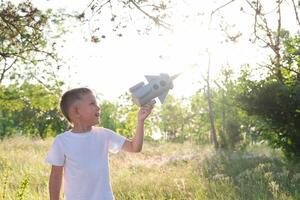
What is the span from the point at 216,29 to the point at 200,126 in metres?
52.3

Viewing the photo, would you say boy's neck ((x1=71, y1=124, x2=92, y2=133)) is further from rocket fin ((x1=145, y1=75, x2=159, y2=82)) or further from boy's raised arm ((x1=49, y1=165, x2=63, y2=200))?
rocket fin ((x1=145, y1=75, x2=159, y2=82))

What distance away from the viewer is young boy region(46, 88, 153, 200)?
3.69 m

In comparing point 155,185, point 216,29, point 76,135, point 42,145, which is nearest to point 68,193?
point 76,135

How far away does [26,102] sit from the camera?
25.1 metres

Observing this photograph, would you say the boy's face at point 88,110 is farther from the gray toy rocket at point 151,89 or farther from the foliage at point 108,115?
the foliage at point 108,115

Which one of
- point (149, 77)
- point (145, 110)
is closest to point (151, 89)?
point (149, 77)

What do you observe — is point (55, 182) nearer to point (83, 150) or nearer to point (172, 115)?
point (83, 150)

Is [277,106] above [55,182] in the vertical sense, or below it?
above

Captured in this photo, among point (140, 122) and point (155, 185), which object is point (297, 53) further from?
point (140, 122)

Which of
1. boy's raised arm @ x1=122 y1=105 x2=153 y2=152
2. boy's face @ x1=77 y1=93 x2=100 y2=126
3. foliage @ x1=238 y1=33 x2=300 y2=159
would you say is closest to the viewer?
boy's raised arm @ x1=122 y1=105 x2=153 y2=152

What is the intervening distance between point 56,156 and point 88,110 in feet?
1.26

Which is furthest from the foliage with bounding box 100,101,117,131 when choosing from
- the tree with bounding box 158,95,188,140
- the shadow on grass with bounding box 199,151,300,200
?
the shadow on grass with bounding box 199,151,300,200

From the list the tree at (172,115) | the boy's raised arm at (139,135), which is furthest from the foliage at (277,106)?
the tree at (172,115)

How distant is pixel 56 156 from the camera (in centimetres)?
376
